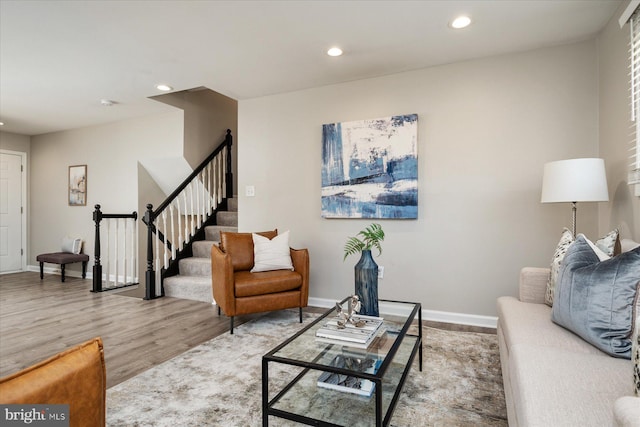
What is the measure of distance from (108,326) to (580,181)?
395 cm

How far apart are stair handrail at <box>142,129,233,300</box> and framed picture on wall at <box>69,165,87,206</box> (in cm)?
147

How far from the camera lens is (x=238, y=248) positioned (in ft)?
11.3

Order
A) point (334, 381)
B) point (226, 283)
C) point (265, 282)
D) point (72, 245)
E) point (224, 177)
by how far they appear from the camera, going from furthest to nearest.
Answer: point (72, 245), point (224, 177), point (265, 282), point (226, 283), point (334, 381)

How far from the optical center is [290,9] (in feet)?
7.90

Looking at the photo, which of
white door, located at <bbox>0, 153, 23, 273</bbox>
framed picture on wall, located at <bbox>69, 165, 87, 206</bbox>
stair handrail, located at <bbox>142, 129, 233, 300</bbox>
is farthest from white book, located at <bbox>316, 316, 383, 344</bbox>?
white door, located at <bbox>0, 153, 23, 273</bbox>

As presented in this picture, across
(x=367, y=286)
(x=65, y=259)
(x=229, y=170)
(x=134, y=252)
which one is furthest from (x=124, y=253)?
(x=367, y=286)

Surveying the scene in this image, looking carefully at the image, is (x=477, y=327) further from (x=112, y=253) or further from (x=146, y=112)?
(x=112, y=253)

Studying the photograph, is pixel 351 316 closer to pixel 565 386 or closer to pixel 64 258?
pixel 565 386

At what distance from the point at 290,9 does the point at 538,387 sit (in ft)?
8.31

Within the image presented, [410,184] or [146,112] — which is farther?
[146,112]

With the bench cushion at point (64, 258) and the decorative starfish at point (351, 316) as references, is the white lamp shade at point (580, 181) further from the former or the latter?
the bench cushion at point (64, 258)

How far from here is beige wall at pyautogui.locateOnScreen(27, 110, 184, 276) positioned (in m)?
5.12

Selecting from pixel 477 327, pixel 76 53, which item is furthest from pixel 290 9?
pixel 477 327

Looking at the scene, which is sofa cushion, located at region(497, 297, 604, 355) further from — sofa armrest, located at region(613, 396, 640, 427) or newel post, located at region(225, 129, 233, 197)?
newel post, located at region(225, 129, 233, 197)
